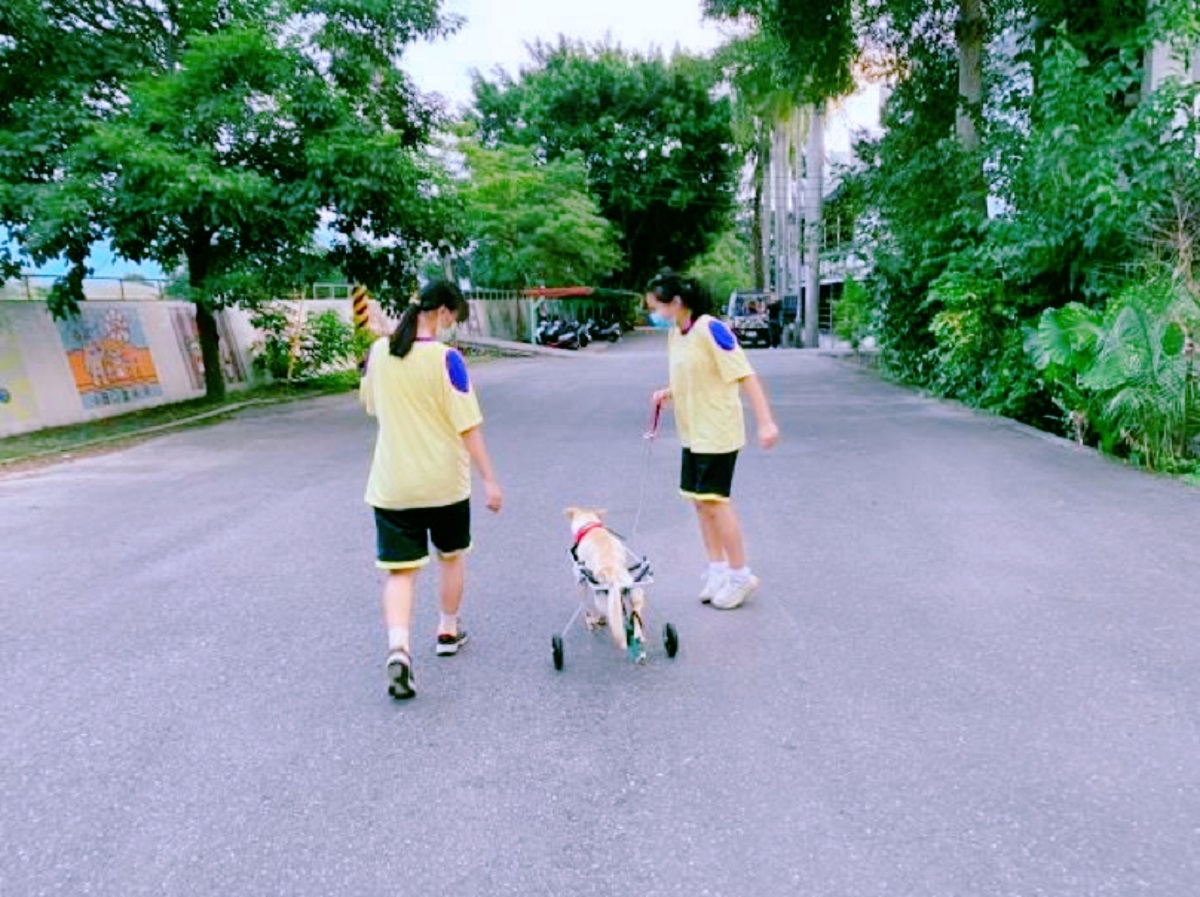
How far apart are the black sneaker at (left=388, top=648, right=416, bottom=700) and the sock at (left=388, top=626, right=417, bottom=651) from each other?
0.02 m

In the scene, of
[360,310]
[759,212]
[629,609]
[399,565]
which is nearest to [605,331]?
[759,212]

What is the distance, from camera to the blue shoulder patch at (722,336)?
15.2 feet

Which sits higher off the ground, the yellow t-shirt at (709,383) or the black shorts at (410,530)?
the yellow t-shirt at (709,383)

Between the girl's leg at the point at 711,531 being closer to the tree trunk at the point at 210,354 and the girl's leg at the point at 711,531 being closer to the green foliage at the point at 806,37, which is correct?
the tree trunk at the point at 210,354

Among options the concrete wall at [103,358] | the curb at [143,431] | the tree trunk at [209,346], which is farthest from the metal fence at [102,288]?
the curb at [143,431]

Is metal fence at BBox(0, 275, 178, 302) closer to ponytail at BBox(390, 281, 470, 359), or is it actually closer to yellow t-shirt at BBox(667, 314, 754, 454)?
ponytail at BBox(390, 281, 470, 359)

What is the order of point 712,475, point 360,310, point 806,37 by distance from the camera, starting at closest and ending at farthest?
point 712,475, point 806,37, point 360,310

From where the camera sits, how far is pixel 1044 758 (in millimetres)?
3383

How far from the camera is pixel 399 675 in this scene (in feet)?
12.9

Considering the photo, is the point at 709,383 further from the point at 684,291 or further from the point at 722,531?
the point at 722,531

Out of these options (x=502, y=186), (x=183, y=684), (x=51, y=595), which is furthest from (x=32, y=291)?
(x=502, y=186)

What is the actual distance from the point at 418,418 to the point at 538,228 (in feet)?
113

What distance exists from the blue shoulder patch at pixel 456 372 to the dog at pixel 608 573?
89cm

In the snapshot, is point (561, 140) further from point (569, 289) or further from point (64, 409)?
point (64, 409)
